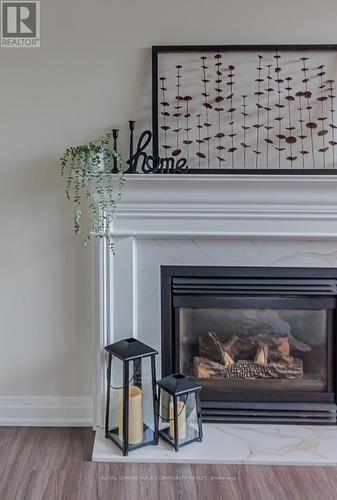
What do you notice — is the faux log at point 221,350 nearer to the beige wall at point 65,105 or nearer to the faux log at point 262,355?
the faux log at point 262,355

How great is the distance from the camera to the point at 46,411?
97.7 inches

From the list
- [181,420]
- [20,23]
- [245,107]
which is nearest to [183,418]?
[181,420]

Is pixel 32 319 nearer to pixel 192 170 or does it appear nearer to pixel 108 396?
pixel 108 396

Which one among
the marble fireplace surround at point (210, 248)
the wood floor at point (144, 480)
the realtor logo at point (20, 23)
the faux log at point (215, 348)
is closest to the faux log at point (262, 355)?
the faux log at point (215, 348)

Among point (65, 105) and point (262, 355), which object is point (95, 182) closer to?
point (65, 105)

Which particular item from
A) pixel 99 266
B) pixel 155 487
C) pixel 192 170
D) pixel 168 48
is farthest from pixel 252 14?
pixel 155 487

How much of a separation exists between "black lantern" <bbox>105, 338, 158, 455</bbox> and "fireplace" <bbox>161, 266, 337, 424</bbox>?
6.6 inches

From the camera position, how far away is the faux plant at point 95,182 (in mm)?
2182

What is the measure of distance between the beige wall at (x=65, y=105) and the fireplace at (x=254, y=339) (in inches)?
20.8

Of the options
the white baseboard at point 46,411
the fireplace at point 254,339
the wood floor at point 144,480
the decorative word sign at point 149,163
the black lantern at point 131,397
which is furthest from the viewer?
the white baseboard at point 46,411

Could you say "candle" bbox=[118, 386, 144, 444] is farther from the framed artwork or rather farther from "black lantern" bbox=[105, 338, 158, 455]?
the framed artwork

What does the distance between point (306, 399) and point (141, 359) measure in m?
0.92

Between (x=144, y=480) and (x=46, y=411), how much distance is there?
0.74 meters

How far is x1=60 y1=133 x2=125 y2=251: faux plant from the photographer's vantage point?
7.16 feet
